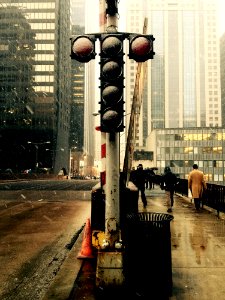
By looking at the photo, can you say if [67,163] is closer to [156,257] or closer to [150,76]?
[150,76]

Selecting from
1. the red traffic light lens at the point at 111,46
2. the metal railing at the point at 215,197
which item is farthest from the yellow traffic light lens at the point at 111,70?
the metal railing at the point at 215,197

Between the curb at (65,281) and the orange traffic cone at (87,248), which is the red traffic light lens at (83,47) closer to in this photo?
the curb at (65,281)

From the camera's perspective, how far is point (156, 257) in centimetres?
468

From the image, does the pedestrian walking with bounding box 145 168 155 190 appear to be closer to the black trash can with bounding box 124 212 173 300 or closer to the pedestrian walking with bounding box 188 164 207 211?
the pedestrian walking with bounding box 188 164 207 211

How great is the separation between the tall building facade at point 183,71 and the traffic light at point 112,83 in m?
165

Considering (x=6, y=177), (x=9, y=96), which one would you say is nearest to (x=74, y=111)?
(x=9, y=96)

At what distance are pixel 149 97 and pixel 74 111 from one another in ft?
129

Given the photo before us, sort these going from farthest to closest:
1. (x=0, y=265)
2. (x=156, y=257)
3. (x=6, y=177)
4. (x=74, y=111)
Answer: (x=74, y=111), (x=6, y=177), (x=0, y=265), (x=156, y=257)

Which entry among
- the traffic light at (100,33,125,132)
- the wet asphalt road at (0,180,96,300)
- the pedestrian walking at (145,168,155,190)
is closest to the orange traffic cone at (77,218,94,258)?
the wet asphalt road at (0,180,96,300)

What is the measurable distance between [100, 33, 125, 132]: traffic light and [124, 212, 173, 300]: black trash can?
140cm

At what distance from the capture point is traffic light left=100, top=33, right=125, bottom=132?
4.79 meters

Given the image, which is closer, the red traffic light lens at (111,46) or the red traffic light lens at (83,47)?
the red traffic light lens at (111,46)

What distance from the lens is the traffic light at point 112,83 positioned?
4.79m

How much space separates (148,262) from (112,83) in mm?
2437
